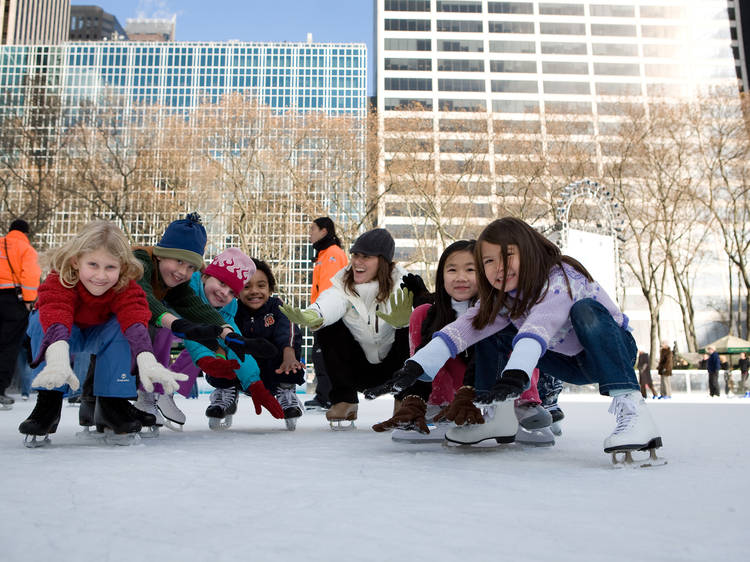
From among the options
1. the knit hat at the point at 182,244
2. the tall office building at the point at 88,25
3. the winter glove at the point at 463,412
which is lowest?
the winter glove at the point at 463,412

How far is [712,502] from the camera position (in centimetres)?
118

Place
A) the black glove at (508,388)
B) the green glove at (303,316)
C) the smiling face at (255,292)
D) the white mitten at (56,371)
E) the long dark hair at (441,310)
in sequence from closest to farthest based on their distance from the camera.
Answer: the black glove at (508,388), the white mitten at (56,371), the long dark hair at (441,310), the green glove at (303,316), the smiling face at (255,292)

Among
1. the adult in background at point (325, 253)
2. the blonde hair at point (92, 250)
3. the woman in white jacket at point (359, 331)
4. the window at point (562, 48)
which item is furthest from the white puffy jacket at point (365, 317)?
the window at point (562, 48)

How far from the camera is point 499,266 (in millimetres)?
2006

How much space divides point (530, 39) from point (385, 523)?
6224 cm

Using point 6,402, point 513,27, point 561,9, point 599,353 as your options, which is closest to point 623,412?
point 599,353

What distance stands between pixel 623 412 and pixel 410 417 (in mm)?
754

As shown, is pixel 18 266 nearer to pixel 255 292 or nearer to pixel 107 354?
pixel 255 292

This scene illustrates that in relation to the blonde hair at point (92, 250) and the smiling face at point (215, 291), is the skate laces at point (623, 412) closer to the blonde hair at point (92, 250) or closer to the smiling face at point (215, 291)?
the blonde hair at point (92, 250)

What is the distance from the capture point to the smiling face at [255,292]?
3668 mm

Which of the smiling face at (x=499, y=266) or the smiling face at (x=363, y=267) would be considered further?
the smiling face at (x=363, y=267)

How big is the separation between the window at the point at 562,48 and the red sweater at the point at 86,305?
199ft

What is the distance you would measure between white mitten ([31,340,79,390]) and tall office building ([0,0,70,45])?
6889cm

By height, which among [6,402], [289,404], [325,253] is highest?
[325,253]
